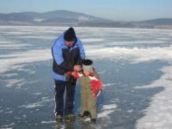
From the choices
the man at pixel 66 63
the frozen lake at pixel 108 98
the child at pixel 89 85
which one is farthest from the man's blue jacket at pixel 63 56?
the frozen lake at pixel 108 98

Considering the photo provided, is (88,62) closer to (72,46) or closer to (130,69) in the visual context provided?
(72,46)

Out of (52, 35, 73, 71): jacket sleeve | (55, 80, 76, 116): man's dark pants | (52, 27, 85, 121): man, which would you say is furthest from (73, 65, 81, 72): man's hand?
(55, 80, 76, 116): man's dark pants

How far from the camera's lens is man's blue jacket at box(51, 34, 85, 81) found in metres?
7.00

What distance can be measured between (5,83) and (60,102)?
412 cm

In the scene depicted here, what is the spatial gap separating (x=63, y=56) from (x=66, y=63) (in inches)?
5.5

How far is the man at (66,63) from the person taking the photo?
7000mm

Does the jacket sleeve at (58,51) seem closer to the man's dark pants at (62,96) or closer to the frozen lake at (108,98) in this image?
the man's dark pants at (62,96)

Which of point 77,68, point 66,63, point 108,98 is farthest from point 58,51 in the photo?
point 108,98

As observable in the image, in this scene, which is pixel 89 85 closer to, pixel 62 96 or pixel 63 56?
pixel 62 96

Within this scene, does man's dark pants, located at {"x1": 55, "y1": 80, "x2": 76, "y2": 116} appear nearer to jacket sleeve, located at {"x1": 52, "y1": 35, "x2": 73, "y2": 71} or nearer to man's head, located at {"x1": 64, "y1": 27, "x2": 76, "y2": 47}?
jacket sleeve, located at {"x1": 52, "y1": 35, "x2": 73, "y2": 71}

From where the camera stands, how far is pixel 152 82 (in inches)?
472

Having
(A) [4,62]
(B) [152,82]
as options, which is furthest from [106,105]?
(A) [4,62]

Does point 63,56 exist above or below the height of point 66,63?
above

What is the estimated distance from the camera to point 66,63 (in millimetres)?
7102
